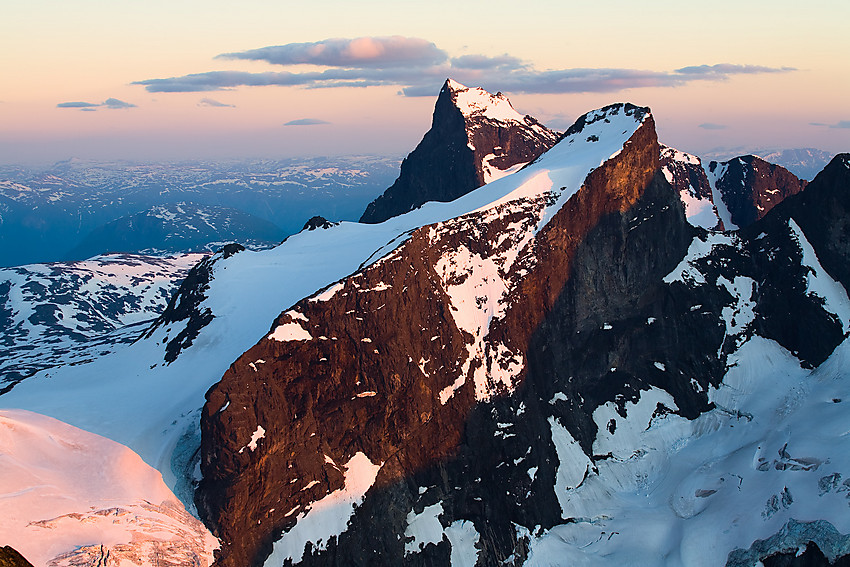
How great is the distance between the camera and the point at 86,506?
98438 millimetres

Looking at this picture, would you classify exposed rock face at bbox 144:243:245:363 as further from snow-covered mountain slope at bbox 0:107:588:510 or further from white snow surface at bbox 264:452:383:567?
white snow surface at bbox 264:452:383:567

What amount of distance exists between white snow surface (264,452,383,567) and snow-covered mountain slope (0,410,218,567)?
36.0 feet

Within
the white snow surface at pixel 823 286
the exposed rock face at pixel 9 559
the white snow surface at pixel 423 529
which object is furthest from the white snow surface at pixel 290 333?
the white snow surface at pixel 823 286

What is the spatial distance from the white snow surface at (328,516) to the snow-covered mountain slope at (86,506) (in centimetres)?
1097

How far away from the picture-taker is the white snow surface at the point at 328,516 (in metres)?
104

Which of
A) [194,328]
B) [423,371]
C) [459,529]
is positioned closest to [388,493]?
[459,529]

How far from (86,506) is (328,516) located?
3590cm

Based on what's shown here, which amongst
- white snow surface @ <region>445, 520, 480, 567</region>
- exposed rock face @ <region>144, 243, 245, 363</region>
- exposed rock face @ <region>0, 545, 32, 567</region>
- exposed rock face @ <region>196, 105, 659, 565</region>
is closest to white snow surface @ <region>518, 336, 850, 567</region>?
white snow surface @ <region>445, 520, 480, 567</region>

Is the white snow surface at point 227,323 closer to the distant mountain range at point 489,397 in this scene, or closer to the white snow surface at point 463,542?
the distant mountain range at point 489,397

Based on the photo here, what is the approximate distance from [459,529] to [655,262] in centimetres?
7475

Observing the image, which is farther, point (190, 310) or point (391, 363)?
point (190, 310)

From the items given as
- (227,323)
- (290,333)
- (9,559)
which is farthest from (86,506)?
(9,559)

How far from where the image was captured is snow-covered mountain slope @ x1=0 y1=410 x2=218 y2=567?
9200cm

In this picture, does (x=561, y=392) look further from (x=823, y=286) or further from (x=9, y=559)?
(x=9, y=559)
